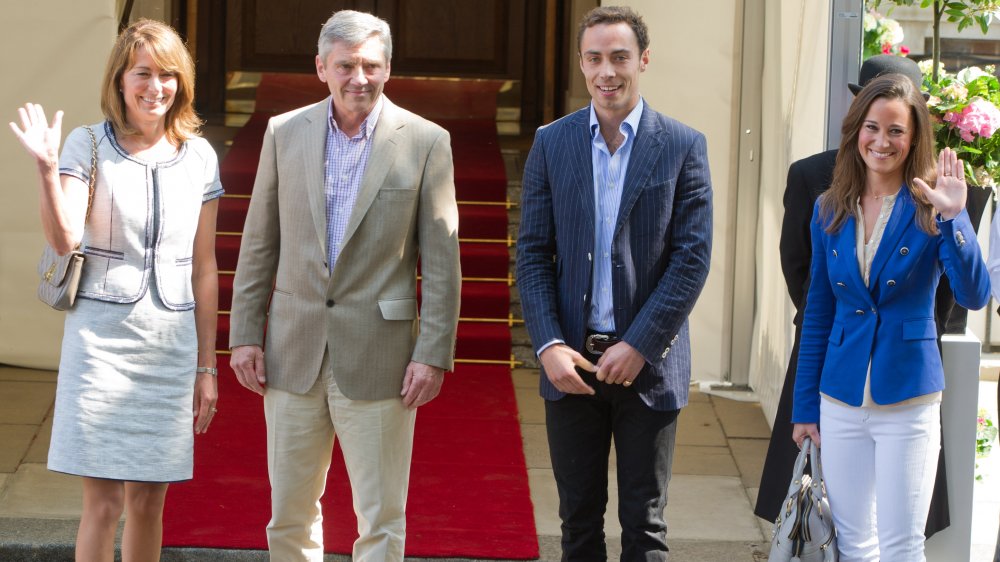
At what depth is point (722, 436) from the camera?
654 cm

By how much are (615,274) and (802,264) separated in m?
1.26

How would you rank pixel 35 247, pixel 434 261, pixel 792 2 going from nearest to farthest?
pixel 434 261
pixel 792 2
pixel 35 247

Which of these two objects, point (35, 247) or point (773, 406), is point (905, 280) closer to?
point (773, 406)

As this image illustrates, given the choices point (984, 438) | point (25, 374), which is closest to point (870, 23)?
point (984, 438)

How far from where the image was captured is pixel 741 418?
22.3 ft

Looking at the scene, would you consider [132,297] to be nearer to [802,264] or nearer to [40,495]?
[40,495]

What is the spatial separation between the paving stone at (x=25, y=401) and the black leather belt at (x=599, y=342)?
3.77m

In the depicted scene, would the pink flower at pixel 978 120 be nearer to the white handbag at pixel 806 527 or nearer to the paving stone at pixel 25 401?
the white handbag at pixel 806 527

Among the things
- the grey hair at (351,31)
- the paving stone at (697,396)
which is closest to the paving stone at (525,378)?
the paving stone at (697,396)

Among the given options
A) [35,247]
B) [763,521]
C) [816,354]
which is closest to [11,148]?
[35,247]

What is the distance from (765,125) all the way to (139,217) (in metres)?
3.97

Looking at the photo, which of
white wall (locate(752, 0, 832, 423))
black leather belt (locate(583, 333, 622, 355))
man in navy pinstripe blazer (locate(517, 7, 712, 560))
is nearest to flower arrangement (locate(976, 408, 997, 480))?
white wall (locate(752, 0, 832, 423))

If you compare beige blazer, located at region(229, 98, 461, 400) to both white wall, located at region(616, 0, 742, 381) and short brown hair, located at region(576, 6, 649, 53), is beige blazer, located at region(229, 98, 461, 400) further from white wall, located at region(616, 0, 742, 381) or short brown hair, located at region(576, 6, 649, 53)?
white wall, located at region(616, 0, 742, 381)

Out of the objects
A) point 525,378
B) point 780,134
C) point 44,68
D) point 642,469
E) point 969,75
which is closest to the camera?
point 642,469
